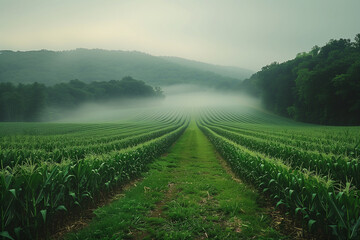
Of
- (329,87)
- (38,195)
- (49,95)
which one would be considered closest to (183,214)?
(38,195)

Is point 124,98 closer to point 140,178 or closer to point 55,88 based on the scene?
point 55,88

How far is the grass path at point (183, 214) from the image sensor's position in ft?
16.6

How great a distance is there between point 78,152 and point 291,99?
81596 mm

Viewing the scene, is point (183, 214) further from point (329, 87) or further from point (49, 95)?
point (49, 95)

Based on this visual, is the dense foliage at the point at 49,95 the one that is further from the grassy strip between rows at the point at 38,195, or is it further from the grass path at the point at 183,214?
the grassy strip between rows at the point at 38,195

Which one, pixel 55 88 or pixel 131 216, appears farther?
pixel 55 88

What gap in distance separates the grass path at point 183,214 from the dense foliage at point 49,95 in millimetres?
94042

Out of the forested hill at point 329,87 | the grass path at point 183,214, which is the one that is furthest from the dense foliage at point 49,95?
the forested hill at point 329,87

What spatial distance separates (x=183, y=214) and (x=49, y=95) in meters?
115

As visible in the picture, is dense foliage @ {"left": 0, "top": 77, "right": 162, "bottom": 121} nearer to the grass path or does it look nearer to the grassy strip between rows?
the grass path

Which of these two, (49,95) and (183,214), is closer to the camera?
(183,214)

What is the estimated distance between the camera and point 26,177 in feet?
14.1

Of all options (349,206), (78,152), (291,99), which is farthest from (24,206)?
(291,99)

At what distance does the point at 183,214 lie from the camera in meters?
6.09
